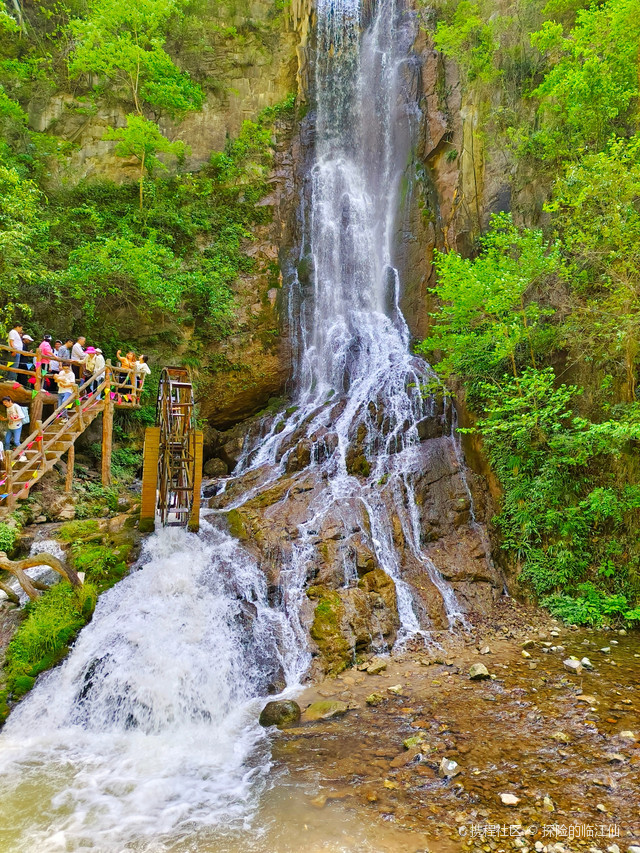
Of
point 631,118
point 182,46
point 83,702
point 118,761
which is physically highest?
point 182,46

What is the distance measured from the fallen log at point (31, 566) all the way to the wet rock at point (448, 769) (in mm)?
6092

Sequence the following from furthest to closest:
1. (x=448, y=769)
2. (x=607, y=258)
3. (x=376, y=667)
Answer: (x=607, y=258)
(x=376, y=667)
(x=448, y=769)

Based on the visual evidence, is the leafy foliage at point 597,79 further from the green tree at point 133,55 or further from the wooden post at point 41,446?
the wooden post at point 41,446

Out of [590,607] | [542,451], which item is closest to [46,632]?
[590,607]

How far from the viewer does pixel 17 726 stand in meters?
6.06

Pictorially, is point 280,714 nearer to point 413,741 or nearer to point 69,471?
point 413,741

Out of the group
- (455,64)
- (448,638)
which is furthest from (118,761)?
(455,64)

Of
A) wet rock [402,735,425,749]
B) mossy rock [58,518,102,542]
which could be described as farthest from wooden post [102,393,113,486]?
wet rock [402,735,425,749]

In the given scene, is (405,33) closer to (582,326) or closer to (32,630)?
(582,326)

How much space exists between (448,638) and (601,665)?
7.86ft

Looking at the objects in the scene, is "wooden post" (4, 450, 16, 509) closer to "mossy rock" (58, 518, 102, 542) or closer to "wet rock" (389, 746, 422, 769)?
"mossy rock" (58, 518, 102, 542)

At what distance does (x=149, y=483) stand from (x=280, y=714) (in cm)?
521

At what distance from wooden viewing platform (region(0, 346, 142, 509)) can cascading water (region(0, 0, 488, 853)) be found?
9.73 feet

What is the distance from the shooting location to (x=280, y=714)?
20.1 feet
